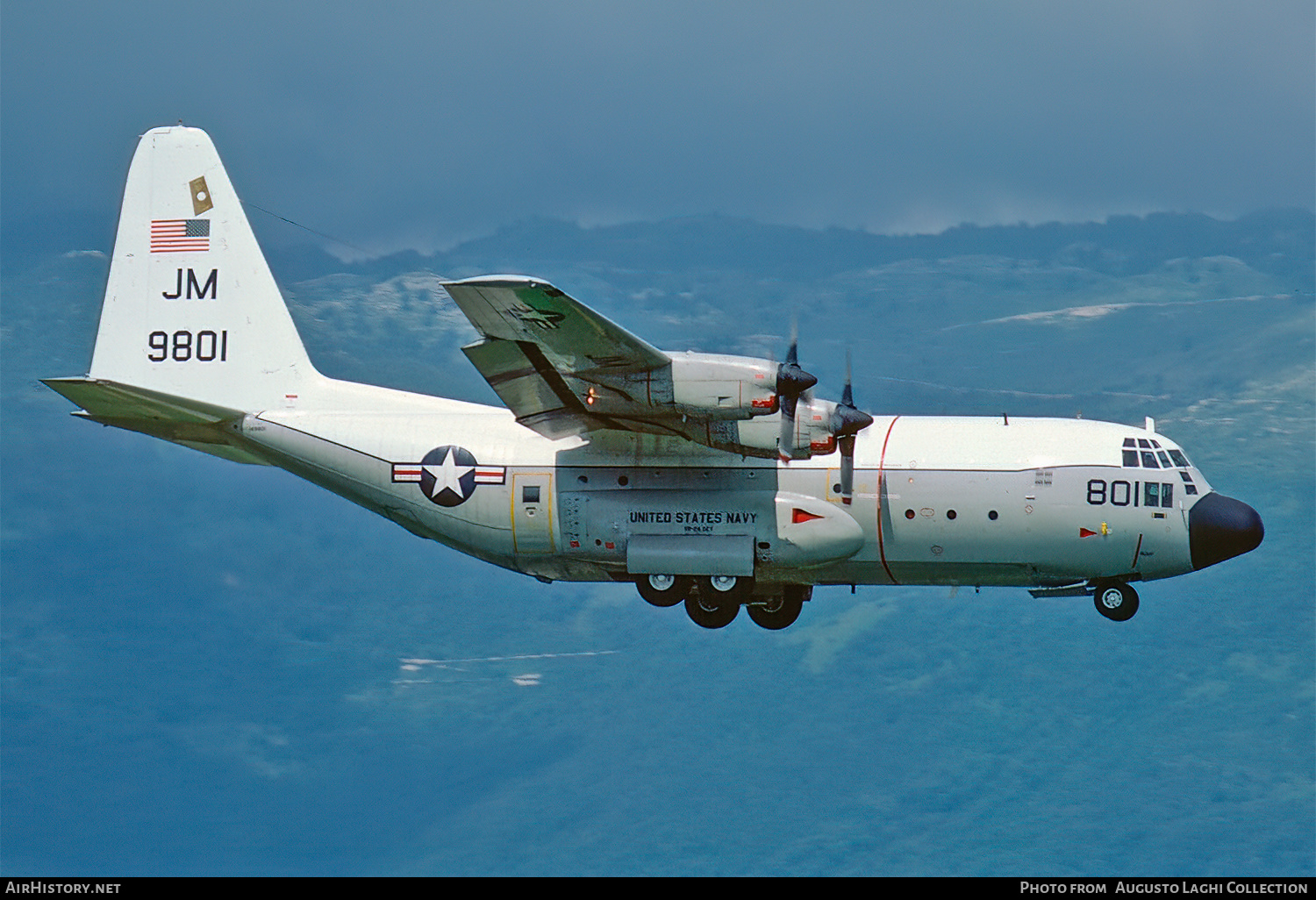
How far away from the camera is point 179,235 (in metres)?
31.1

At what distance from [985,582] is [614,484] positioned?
6.42 m

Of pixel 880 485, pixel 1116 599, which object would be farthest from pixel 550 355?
pixel 1116 599

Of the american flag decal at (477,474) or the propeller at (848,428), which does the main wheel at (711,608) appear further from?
the american flag decal at (477,474)

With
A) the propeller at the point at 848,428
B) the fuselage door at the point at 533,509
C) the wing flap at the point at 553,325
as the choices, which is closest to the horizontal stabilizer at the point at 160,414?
the fuselage door at the point at 533,509

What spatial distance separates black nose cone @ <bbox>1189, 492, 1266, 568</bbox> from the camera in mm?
27703

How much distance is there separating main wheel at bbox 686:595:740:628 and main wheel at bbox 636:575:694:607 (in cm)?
21

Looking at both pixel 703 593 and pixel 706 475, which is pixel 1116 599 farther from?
pixel 706 475

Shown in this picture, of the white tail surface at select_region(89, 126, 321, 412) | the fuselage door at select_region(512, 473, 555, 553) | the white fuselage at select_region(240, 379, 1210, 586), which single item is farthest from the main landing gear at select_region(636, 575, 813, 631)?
the white tail surface at select_region(89, 126, 321, 412)

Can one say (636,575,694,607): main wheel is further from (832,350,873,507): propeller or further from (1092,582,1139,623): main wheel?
(1092,582,1139,623): main wheel

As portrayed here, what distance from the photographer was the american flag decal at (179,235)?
3112 cm

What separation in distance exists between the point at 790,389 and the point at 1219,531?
7.59 m

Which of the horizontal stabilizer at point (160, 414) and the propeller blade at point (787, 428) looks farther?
the horizontal stabilizer at point (160, 414)

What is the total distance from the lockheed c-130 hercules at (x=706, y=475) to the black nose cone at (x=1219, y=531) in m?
0.03
